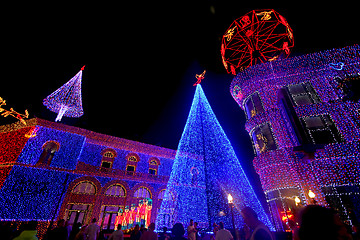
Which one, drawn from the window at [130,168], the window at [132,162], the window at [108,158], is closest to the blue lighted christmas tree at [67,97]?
the window at [108,158]

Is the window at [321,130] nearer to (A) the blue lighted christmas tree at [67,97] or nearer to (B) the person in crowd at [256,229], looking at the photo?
(B) the person in crowd at [256,229]

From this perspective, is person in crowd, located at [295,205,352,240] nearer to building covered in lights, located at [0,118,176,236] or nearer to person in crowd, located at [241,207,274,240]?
person in crowd, located at [241,207,274,240]

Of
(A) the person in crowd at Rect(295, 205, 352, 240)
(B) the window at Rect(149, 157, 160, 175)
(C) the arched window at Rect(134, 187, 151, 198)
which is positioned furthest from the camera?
(B) the window at Rect(149, 157, 160, 175)

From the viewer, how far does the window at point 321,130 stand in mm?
12631

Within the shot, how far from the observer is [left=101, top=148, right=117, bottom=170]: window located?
1997 cm

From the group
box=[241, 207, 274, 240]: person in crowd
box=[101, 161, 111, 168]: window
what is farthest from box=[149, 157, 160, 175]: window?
box=[241, 207, 274, 240]: person in crowd

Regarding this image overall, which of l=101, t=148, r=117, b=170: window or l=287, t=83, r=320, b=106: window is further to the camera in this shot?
l=101, t=148, r=117, b=170: window

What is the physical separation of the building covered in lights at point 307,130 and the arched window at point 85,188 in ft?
54.8

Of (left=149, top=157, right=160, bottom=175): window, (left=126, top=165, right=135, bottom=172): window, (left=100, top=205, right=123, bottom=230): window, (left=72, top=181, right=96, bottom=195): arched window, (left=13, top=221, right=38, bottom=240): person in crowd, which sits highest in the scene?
(left=149, top=157, right=160, bottom=175): window

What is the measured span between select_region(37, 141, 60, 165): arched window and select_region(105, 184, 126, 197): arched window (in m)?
6.59

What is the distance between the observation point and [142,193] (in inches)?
802

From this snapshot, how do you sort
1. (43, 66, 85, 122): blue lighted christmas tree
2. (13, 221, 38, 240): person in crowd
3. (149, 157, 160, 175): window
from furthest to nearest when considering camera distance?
(149, 157, 160, 175): window
(43, 66, 85, 122): blue lighted christmas tree
(13, 221, 38, 240): person in crowd

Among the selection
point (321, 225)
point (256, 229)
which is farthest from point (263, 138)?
point (321, 225)

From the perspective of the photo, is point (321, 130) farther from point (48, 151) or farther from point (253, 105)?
point (48, 151)
